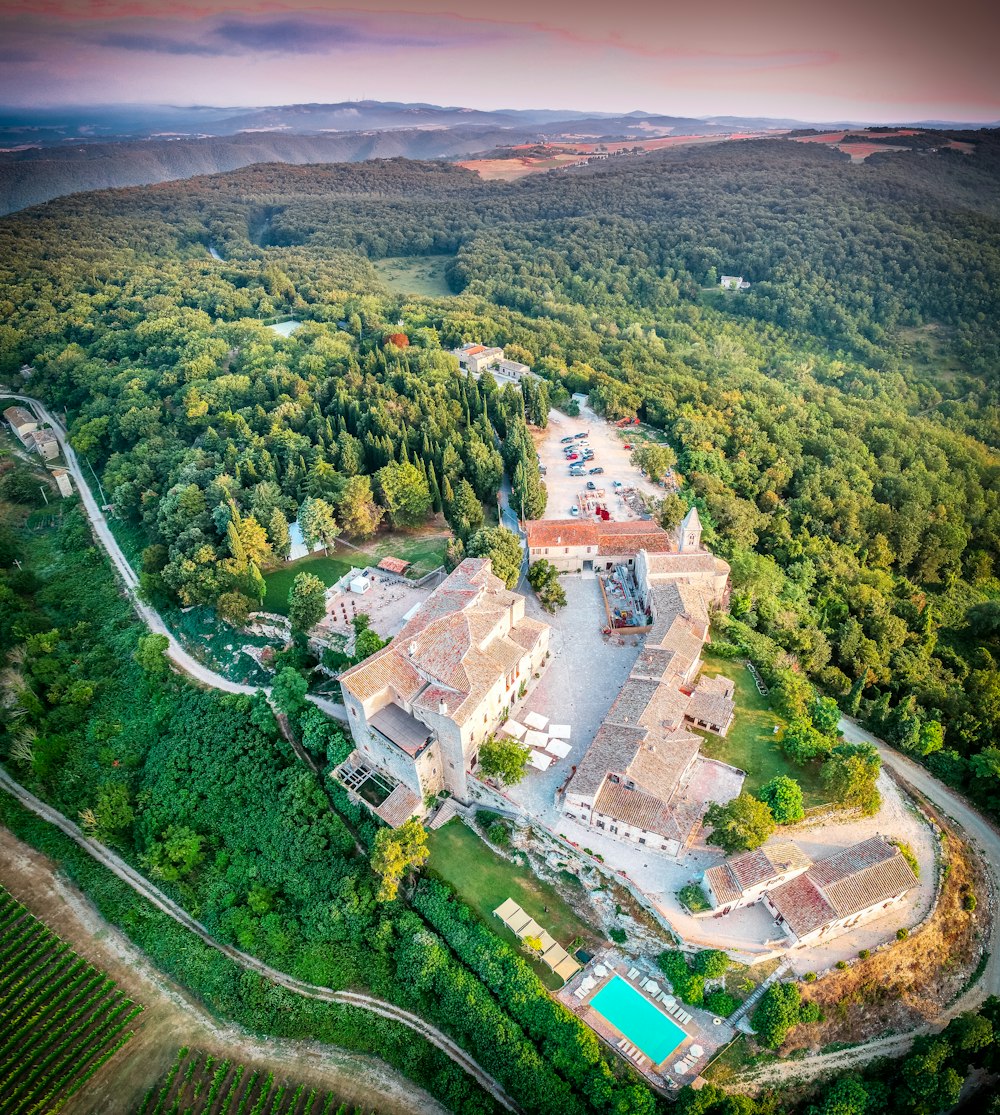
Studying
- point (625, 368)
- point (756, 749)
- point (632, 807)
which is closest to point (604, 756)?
point (632, 807)

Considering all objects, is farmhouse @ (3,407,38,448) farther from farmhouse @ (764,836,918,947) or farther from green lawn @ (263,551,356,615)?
farmhouse @ (764,836,918,947)

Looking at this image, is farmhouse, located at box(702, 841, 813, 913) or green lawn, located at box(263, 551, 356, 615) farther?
green lawn, located at box(263, 551, 356, 615)

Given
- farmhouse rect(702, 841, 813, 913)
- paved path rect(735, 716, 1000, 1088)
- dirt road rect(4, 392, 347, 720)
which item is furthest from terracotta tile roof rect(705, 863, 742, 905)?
dirt road rect(4, 392, 347, 720)

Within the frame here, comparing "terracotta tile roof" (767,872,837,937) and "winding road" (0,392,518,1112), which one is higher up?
"terracotta tile roof" (767,872,837,937)

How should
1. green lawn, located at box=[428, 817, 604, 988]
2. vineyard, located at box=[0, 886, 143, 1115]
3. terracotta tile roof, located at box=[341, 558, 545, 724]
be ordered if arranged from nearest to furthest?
green lawn, located at box=[428, 817, 604, 988]
vineyard, located at box=[0, 886, 143, 1115]
terracotta tile roof, located at box=[341, 558, 545, 724]

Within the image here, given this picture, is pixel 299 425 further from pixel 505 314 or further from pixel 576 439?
pixel 505 314

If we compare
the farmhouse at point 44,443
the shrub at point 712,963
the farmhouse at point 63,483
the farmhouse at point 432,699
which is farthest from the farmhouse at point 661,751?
the farmhouse at point 44,443

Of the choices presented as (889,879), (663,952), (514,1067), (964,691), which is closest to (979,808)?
(964,691)
